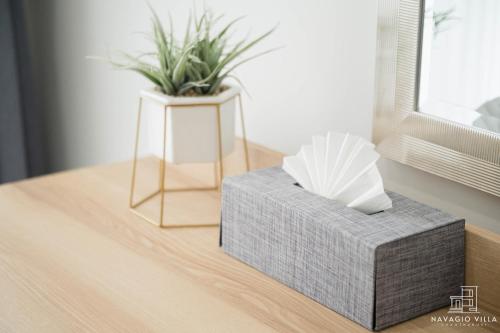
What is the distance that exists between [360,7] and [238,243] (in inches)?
Result: 17.0

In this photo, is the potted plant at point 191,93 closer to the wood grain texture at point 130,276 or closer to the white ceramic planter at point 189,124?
the white ceramic planter at point 189,124

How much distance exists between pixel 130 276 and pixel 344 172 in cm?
34

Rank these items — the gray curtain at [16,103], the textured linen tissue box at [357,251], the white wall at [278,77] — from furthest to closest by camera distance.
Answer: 1. the gray curtain at [16,103]
2. the white wall at [278,77]
3. the textured linen tissue box at [357,251]

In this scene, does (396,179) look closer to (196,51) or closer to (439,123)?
(439,123)

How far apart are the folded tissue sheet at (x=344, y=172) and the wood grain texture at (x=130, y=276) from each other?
0.14 metres

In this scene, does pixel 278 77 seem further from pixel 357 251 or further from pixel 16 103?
pixel 16 103

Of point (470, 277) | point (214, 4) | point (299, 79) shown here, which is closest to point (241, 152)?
point (299, 79)

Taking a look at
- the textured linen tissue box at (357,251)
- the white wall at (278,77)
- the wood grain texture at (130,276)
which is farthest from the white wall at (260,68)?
the textured linen tissue box at (357,251)

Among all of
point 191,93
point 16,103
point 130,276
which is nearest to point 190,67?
point 191,93

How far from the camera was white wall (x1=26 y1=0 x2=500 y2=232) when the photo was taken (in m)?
1.17

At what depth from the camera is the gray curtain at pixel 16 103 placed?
2086 mm

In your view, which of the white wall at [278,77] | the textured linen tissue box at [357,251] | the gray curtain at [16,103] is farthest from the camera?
the gray curtain at [16,103]

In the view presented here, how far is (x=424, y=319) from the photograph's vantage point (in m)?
0.94

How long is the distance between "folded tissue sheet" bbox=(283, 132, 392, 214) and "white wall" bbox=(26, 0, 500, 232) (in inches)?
5.5
